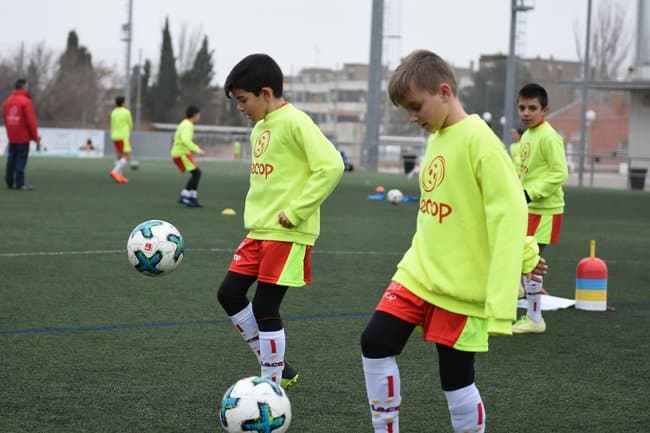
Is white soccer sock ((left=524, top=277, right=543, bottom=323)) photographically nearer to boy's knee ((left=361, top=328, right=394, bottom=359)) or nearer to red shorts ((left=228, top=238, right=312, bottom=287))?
red shorts ((left=228, top=238, right=312, bottom=287))

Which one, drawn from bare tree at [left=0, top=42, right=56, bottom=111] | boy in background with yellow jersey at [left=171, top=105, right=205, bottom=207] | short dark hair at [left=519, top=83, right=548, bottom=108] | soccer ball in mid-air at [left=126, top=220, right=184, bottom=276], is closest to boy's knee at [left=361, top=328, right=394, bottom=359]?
soccer ball in mid-air at [left=126, top=220, right=184, bottom=276]

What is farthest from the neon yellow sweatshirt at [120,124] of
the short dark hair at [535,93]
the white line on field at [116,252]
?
the short dark hair at [535,93]

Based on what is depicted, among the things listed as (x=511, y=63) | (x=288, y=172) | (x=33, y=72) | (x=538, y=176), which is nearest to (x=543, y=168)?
(x=538, y=176)

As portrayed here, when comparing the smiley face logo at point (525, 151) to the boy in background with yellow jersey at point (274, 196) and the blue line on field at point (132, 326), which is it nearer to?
the blue line on field at point (132, 326)

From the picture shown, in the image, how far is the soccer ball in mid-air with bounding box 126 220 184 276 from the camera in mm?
6000

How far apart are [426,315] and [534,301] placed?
3.85 meters

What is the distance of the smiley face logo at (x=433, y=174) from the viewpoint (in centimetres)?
398

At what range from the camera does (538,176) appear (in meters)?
7.90

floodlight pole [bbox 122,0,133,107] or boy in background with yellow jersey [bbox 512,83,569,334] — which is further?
floodlight pole [bbox 122,0,133,107]

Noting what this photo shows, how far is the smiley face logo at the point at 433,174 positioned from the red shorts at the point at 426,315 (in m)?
0.40

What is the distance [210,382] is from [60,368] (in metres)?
0.91

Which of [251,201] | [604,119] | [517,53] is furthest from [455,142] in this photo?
[604,119]

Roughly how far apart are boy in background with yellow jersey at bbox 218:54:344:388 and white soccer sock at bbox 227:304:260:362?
0.12 ft

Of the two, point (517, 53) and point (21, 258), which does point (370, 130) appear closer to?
point (517, 53)
